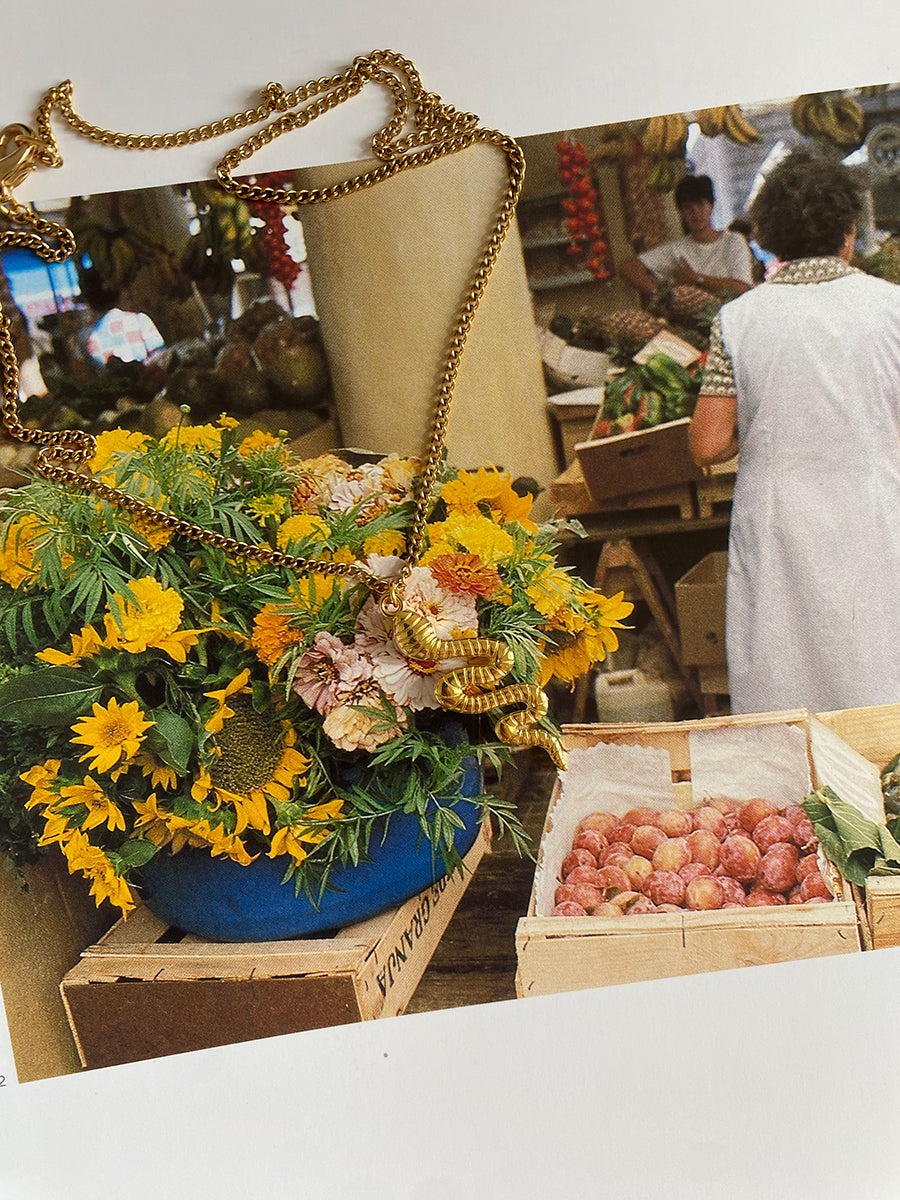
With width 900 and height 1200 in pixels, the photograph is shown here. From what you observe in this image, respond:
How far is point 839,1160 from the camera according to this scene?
0.71 meters

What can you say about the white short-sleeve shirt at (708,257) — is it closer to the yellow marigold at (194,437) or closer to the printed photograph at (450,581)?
the printed photograph at (450,581)

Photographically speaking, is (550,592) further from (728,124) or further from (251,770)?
(728,124)

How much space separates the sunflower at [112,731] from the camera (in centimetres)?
57

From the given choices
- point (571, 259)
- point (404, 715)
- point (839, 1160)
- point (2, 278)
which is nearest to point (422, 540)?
point (404, 715)

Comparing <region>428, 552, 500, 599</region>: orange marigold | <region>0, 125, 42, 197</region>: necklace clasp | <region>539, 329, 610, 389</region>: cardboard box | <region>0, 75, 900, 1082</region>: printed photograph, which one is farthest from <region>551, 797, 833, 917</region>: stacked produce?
<region>0, 125, 42, 197</region>: necklace clasp

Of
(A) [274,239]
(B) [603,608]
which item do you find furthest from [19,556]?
(B) [603,608]

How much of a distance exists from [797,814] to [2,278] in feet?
2.25

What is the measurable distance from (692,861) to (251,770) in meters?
0.33

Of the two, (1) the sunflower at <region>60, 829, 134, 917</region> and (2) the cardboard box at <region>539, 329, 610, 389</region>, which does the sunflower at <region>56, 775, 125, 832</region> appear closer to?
(1) the sunflower at <region>60, 829, 134, 917</region>

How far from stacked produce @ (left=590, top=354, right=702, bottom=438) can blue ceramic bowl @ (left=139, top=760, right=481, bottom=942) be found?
0.27m

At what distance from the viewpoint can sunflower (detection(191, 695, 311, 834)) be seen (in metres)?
0.59

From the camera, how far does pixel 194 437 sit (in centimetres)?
64

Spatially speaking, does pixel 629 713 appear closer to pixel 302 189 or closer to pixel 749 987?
pixel 749 987

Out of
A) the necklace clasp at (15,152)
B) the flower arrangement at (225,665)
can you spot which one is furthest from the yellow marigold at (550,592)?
the necklace clasp at (15,152)
